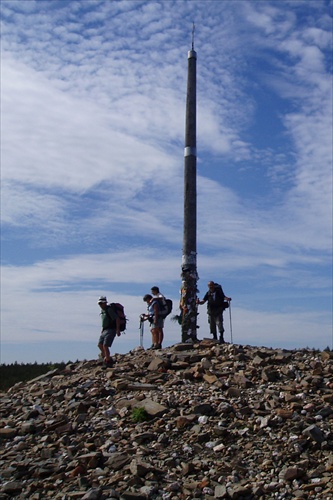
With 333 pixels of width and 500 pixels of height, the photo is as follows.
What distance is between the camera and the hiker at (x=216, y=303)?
54.3 feet

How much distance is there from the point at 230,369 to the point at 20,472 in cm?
519

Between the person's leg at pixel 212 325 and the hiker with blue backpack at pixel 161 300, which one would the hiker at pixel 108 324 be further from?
the person's leg at pixel 212 325

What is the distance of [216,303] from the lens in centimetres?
1655

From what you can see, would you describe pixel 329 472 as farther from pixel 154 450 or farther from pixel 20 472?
pixel 20 472

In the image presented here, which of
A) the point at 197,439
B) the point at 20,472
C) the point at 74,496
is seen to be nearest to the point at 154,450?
the point at 197,439

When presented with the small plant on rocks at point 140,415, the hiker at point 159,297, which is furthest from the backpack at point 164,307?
the small plant on rocks at point 140,415

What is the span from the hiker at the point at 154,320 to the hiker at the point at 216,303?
140 centimetres

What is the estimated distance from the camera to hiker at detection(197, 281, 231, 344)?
16.6 metres

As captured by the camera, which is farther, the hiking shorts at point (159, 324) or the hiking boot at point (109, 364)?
the hiking shorts at point (159, 324)

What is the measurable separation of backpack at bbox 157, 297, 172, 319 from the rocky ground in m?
1.60

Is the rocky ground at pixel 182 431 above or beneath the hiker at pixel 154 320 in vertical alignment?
beneath

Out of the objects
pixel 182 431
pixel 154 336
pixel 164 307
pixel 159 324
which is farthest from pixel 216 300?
pixel 182 431

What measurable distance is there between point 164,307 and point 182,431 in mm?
5753

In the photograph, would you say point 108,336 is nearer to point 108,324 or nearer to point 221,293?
point 108,324
